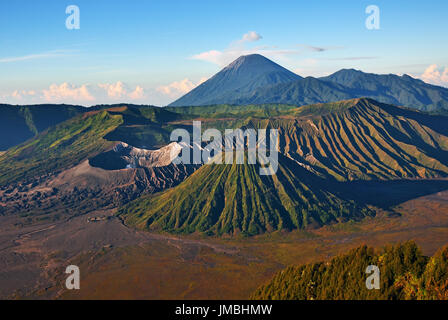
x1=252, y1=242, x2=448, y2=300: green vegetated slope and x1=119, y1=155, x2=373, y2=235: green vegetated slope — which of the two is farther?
x1=119, y1=155, x2=373, y2=235: green vegetated slope

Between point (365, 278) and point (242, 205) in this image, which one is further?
point (242, 205)

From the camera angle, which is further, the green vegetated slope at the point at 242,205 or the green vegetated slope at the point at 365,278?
the green vegetated slope at the point at 242,205

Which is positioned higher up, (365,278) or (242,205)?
(365,278)
